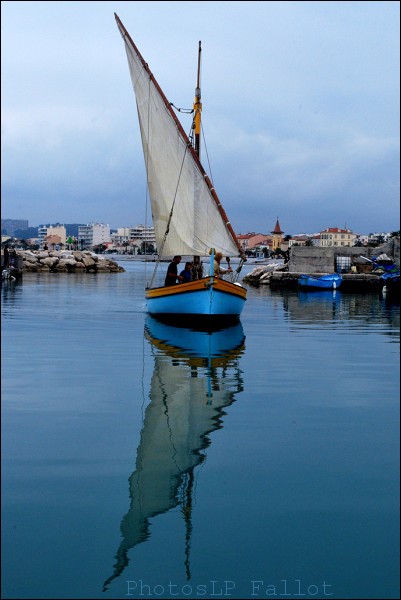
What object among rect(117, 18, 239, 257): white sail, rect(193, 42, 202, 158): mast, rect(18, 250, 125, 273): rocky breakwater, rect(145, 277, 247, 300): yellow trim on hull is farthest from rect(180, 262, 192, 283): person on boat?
rect(18, 250, 125, 273): rocky breakwater

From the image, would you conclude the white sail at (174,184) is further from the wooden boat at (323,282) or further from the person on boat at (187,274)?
the wooden boat at (323,282)

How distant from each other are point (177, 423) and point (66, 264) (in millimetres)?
84005

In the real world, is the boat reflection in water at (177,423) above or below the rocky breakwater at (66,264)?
below

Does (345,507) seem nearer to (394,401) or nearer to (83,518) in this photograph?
(83,518)

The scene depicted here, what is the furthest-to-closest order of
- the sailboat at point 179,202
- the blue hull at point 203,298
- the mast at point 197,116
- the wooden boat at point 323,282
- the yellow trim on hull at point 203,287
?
the wooden boat at point 323,282, the mast at point 197,116, the sailboat at point 179,202, the blue hull at point 203,298, the yellow trim on hull at point 203,287

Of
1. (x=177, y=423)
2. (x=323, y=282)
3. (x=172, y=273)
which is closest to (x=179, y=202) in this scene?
(x=172, y=273)

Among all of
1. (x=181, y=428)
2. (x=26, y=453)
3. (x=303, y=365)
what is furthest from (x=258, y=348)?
(x=26, y=453)

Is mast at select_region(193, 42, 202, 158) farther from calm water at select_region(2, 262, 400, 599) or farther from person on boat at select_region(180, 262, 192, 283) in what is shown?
calm water at select_region(2, 262, 400, 599)

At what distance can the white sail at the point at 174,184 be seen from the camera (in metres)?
29.3

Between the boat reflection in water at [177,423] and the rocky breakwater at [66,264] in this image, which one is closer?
the boat reflection in water at [177,423]

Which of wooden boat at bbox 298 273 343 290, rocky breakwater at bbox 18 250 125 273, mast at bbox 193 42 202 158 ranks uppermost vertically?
mast at bbox 193 42 202 158

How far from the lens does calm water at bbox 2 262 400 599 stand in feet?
23.6

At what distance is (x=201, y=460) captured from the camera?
10188 millimetres

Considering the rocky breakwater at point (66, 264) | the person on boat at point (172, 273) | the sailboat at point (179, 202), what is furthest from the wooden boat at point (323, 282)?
the rocky breakwater at point (66, 264)
